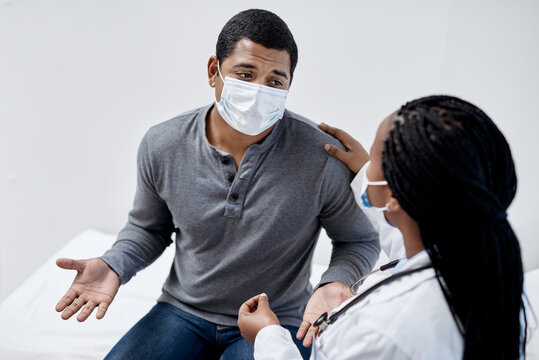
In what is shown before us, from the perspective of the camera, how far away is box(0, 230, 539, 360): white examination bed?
1.34m

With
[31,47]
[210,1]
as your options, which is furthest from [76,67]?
[210,1]

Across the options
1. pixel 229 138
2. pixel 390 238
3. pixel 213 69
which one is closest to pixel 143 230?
pixel 229 138

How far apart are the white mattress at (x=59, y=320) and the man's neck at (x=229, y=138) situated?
716 millimetres

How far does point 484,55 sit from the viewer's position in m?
1.64

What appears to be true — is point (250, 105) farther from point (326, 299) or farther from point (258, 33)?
point (326, 299)

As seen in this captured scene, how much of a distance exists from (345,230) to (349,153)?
228 millimetres

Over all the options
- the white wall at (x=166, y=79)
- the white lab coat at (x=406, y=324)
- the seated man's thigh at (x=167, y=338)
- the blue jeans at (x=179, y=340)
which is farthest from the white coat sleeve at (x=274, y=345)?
the white wall at (x=166, y=79)

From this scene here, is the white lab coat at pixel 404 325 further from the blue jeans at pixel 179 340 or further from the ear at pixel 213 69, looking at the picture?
the ear at pixel 213 69

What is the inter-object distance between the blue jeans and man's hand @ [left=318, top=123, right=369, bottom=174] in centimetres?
51

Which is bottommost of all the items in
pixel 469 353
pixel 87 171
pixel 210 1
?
pixel 87 171

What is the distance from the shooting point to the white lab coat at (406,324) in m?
0.71

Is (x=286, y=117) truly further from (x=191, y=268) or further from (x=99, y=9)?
(x=99, y=9)

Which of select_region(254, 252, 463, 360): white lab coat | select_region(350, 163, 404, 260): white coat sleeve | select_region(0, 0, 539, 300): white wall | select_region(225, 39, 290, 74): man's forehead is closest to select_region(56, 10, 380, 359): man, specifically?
select_region(225, 39, 290, 74): man's forehead

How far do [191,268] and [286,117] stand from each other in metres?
0.53
